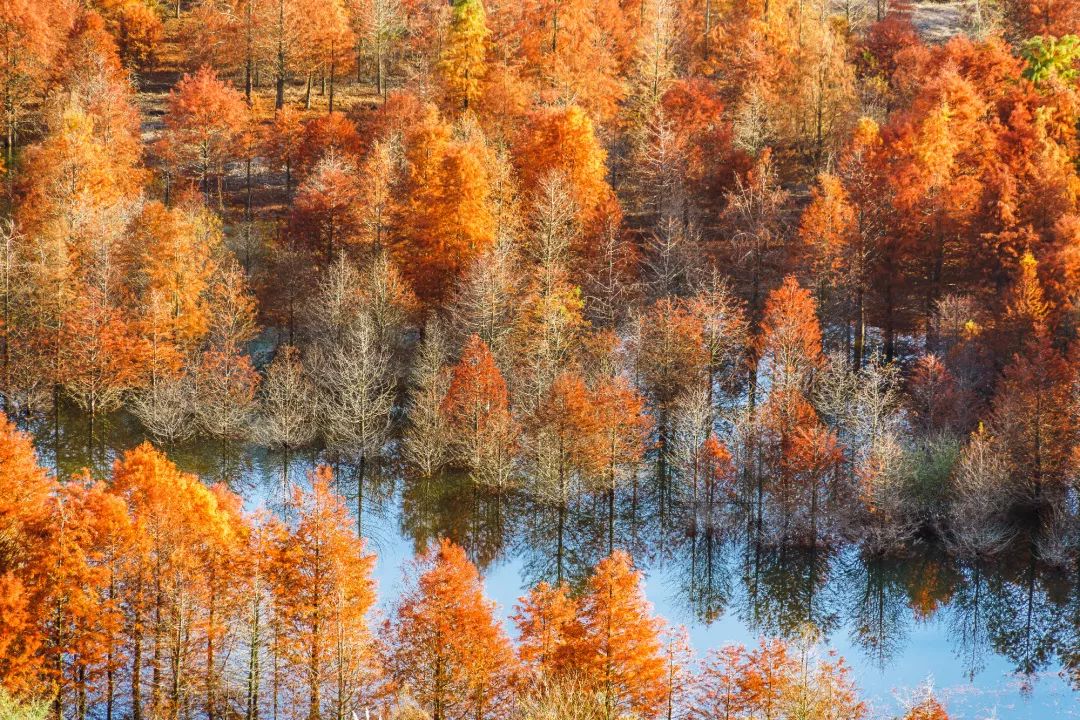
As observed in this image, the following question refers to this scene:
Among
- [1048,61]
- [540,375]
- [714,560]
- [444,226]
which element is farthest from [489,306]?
[1048,61]

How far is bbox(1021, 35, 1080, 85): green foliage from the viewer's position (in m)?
83.1

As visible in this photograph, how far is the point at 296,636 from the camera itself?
4719 centimetres

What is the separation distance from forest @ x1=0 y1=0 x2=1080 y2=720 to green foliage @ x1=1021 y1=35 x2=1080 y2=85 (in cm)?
30

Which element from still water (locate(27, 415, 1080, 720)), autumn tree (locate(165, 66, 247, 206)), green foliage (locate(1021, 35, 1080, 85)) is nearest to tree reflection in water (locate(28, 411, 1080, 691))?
still water (locate(27, 415, 1080, 720))

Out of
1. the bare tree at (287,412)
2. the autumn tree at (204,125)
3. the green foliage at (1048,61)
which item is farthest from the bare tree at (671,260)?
the autumn tree at (204,125)

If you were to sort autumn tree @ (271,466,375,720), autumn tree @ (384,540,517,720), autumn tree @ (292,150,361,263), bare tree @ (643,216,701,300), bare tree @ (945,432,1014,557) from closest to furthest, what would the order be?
autumn tree @ (384,540,517,720)
autumn tree @ (271,466,375,720)
bare tree @ (945,432,1014,557)
bare tree @ (643,216,701,300)
autumn tree @ (292,150,361,263)

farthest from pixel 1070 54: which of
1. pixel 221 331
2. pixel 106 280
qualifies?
pixel 106 280

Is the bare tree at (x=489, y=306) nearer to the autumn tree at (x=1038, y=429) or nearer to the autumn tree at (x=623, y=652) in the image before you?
the autumn tree at (x=1038, y=429)

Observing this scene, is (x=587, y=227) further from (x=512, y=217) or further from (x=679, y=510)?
(x=679, y=510)

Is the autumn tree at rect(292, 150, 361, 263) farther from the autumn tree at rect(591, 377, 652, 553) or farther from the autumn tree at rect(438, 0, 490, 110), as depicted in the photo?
the autumn tree at rect(591, 377, 652, 553)

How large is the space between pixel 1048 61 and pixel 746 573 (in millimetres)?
43743

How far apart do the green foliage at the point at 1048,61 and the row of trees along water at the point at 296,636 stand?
49.6 m

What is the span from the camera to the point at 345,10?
108688 millimetres

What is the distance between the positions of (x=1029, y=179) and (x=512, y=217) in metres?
30.6
